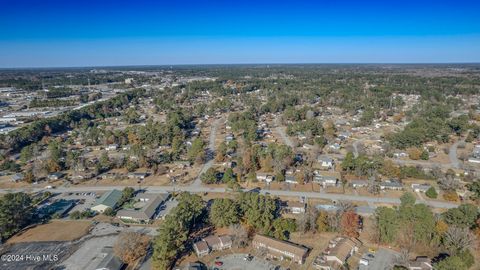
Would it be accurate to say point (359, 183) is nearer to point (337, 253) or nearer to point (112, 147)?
point (337, 253)

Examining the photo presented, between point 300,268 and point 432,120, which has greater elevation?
point 432,120

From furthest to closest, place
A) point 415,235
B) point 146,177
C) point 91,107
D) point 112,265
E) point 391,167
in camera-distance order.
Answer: point 91,107, point 146,177, point 391,167, point 415,235, point 112,265

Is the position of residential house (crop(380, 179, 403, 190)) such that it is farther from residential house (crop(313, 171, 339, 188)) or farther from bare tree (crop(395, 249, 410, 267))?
bare tree (crop(395, 249, 410, 267))

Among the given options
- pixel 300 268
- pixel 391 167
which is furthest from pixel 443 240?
pixel 391 167

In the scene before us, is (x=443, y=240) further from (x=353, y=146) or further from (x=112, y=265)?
(x=353, y=146)

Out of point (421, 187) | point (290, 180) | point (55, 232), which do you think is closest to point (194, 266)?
point (55, 232)
